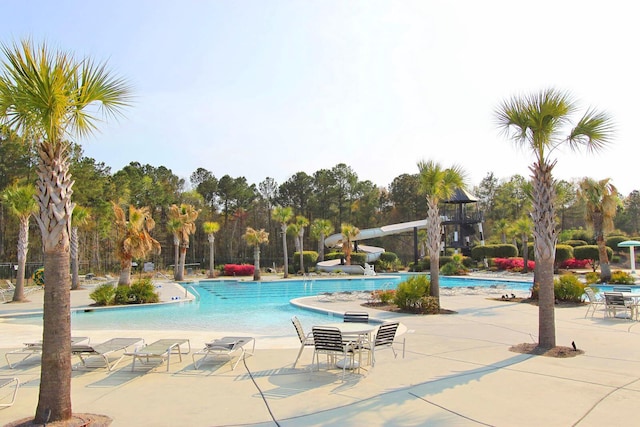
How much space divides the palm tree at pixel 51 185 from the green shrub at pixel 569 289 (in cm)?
1437

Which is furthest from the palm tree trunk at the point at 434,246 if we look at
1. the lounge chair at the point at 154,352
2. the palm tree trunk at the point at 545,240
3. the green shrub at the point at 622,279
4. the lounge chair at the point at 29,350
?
the green shrub at the point at 622,279

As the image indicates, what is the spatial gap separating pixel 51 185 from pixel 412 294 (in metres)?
10.9

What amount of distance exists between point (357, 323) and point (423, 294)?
16.9 feet

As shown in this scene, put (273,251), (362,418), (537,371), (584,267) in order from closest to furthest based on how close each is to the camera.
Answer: (362,418) → (537,371) → (584,267) → (273,251)

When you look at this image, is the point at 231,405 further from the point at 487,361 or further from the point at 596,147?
the point at 596,147

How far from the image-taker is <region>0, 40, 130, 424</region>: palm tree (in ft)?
15.6

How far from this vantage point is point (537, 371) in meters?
6.75

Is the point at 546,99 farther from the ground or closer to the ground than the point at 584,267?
farther from the ground

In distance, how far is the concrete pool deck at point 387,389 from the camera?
495cm

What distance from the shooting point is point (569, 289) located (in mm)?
15234

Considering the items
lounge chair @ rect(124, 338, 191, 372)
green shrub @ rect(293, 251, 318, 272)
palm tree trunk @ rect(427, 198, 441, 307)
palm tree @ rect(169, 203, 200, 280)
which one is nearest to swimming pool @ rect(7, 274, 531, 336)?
palm tree trunk @ rect(427, 198, 441, 307)

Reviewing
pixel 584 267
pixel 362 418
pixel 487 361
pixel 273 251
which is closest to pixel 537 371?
pixel 487 361

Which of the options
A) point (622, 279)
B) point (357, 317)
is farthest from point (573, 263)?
point (357, 317)

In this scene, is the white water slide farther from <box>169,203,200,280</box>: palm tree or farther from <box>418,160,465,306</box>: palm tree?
<box>418,160,465,306</box>: palm tree
